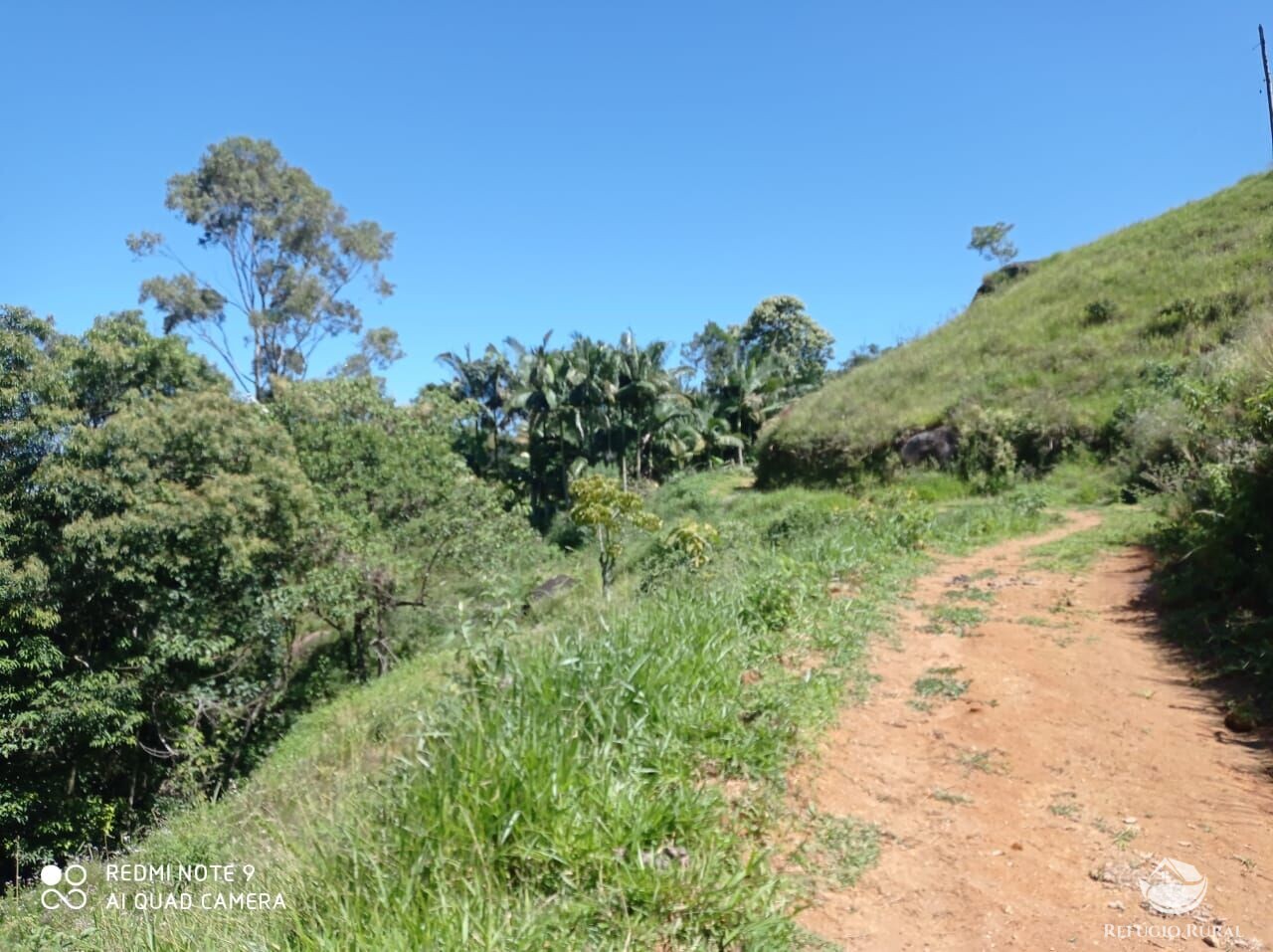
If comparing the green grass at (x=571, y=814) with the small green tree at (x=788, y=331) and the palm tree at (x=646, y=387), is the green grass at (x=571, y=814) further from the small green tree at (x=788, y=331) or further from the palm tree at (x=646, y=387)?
the small green tree at (x=788, y=331)

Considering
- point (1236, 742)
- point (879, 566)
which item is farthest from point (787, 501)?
point (1236, 742)

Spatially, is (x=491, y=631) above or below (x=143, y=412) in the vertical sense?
below

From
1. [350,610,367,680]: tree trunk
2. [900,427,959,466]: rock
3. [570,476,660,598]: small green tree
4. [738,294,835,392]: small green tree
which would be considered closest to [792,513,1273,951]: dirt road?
[570,476,660,598]: small green tree

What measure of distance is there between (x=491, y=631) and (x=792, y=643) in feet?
7.52

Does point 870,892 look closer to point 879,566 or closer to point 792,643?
point 792,643

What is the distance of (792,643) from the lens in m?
5.30

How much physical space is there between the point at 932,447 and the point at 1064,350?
488cm

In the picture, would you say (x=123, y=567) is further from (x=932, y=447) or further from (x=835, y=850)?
(x=932, y=447)

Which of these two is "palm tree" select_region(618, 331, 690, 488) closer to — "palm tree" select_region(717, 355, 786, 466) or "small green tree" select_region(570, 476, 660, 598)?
"palm tree" select_region(717, 355, 786, 466)

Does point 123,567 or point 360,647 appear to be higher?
point 123,567

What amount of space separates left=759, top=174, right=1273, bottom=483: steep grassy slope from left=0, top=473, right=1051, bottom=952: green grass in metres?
12.6

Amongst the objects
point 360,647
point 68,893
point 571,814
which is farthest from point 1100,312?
point 68,893

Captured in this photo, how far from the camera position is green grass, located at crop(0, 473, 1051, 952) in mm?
2438

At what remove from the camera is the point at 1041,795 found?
11.3 ft
